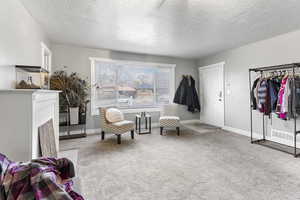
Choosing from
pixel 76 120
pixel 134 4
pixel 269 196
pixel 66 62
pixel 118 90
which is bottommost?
pixel 269 196

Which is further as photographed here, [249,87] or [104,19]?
[249,87]

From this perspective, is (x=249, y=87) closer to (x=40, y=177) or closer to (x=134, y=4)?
(x=134, y=4)

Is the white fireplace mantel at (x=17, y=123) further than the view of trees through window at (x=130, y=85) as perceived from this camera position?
No

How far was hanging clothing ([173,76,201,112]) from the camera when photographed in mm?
5012

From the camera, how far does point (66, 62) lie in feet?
12.5

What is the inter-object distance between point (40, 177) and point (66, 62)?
3.66 metres

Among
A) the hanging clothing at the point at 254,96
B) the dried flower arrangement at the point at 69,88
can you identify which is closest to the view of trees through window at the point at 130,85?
the dried flower arrangement at the point at 69,88

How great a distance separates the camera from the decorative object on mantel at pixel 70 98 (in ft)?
11.3

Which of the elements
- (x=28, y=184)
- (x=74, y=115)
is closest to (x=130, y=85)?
(x=74, y=115)

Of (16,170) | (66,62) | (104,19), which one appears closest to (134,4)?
(104,19)

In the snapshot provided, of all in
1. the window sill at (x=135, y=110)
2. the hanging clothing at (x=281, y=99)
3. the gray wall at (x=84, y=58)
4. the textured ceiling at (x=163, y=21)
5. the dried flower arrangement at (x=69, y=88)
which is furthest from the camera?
the window sill at (x=135, y=110)

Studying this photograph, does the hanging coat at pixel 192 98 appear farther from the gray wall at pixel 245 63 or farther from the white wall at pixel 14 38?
the white wall at pixel 14 38

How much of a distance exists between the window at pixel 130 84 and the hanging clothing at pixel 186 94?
0.25 metres

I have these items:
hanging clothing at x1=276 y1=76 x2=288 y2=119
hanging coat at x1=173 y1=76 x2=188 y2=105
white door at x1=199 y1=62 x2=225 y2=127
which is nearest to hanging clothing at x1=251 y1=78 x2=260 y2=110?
hanging clothing at x1=276 y1=76 x2=288 y2=119
